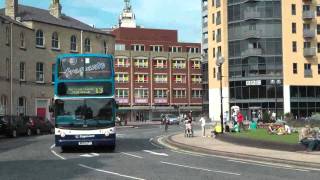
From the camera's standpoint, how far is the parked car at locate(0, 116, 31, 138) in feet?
144

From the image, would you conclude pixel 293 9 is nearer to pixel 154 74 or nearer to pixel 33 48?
pixel 154 74

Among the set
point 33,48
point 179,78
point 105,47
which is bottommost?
point 179,78

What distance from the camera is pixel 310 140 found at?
25.2m

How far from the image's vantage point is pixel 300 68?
295 feet

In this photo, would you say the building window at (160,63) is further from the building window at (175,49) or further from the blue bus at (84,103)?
the blue bus at (84,103)

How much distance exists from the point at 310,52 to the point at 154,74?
135ft

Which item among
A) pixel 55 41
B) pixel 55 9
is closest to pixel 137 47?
pixel 55 9

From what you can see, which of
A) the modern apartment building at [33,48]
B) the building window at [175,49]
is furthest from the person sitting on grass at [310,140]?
the building window at [175,49]

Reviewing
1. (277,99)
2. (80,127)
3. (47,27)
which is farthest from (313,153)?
(277,99)

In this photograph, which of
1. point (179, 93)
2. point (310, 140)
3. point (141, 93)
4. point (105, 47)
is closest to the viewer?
point (310, 140)

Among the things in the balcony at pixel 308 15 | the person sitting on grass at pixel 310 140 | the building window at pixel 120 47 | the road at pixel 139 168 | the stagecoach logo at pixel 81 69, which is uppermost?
the balcony at pixel 308 15

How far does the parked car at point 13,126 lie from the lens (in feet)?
144

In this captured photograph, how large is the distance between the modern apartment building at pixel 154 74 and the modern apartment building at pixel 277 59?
31.4 meters

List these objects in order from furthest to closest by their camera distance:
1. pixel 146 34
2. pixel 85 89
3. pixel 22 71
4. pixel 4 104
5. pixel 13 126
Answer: pixel 146 34, pixel 22 71, pixel 4 104, pixel 13 126, pixel 85 89
